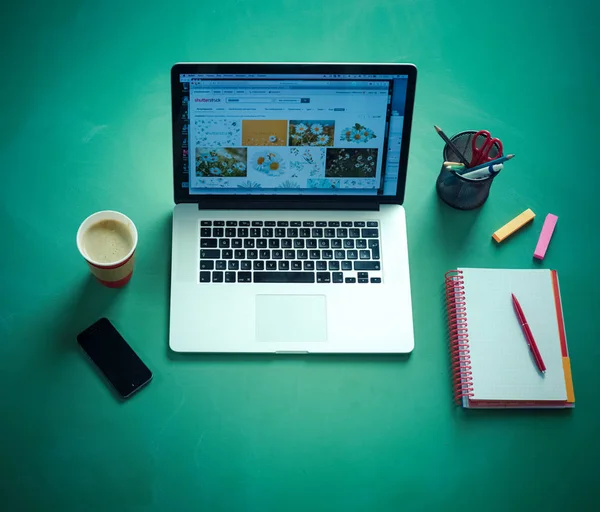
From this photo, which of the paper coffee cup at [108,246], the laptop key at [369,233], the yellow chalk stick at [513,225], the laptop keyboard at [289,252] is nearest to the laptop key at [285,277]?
the laptop keyboard at [289,252]

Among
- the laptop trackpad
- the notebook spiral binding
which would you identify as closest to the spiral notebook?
the notebook spiral binding

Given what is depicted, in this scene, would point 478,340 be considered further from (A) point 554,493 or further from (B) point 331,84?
(B) point 331,84

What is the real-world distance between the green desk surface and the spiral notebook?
3 cm

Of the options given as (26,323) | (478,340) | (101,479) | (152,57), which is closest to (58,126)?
(152,57)

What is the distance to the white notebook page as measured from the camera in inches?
43.3

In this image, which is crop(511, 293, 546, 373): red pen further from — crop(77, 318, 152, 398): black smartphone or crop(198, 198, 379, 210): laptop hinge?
crop(77, 318, 152, 398): black smartphone

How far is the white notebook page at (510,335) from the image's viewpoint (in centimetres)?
110

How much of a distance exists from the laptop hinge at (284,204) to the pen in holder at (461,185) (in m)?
0.15

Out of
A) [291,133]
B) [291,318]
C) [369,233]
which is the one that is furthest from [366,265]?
[291,133]

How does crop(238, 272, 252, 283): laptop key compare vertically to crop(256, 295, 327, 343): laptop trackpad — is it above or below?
above

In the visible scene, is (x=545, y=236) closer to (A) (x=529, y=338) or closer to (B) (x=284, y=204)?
(A) (x=529, y=338)

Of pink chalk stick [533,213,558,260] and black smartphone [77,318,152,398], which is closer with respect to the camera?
black smartphone [77,318,152,398]

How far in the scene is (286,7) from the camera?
4.61 ft

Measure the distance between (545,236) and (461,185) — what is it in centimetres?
20
